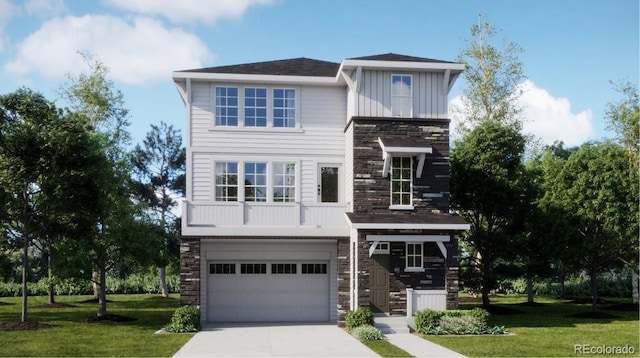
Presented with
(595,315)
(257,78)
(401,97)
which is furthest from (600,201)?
(257,78)

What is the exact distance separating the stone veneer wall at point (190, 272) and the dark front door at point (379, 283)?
19.2 ft

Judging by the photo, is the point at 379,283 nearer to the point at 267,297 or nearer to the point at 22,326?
the point at 267,297

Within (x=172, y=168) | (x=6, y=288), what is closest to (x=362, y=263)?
(x=172, y=168)

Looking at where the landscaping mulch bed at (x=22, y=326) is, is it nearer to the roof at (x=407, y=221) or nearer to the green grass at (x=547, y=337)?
the roof at (x=407, y=221)

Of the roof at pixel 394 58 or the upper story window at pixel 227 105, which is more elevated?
the roof at pixel 394 58

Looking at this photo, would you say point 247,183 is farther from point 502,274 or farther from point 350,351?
point 502,274

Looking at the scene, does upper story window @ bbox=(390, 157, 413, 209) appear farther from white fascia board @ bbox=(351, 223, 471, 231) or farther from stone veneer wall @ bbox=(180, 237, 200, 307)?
stone veneer wall @ bbox=(180, 237, 200, 307)

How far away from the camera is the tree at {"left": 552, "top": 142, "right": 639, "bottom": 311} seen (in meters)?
26.2

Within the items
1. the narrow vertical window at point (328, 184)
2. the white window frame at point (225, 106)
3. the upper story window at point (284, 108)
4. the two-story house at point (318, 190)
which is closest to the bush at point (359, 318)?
the two-story house at point (318, 190)

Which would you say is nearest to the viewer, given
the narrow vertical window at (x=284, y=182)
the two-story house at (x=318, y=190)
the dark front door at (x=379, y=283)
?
the dark front door at (x=379, y=283)

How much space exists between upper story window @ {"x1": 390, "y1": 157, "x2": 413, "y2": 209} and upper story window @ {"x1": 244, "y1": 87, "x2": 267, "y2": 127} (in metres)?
4.99

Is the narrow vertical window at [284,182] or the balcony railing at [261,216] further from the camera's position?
the narrow vertical window at [284,182]

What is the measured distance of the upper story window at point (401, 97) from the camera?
886 inches

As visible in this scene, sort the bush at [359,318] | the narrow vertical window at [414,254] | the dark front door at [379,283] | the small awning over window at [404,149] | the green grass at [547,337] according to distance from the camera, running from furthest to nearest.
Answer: the narrow vertical window at [414,254], the dark front door at [379,283], the small awning over window at [404,149], the bush at [359,318], the green grass at [547,337]
